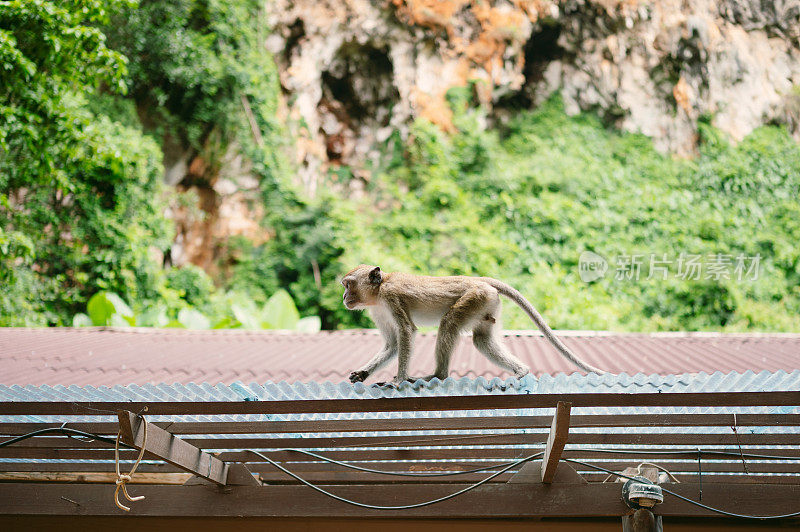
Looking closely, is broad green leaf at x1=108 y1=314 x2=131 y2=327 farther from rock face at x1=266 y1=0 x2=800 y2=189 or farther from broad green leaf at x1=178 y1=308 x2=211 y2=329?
rock face at x1=266 y1=0 x2=800 y2=189

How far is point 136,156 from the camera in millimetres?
12742

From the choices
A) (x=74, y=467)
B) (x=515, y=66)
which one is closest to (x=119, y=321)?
(x=74, y=467)

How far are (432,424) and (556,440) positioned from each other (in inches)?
22.0

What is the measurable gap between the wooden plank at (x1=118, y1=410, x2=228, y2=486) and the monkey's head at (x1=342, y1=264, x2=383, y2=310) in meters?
1.01

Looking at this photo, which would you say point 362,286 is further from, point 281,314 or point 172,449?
point 281,314

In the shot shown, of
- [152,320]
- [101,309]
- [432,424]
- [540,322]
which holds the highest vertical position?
[540,322]

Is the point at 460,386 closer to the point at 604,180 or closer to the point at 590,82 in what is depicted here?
the point at 604,180

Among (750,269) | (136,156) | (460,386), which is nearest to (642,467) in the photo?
(460,386)

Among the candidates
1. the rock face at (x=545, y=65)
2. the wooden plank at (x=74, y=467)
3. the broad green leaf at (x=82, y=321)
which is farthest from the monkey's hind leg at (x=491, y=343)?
the rock face at (x=545, y=65)

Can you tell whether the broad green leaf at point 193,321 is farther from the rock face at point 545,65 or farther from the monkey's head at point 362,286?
the monkey's head at point 362,286

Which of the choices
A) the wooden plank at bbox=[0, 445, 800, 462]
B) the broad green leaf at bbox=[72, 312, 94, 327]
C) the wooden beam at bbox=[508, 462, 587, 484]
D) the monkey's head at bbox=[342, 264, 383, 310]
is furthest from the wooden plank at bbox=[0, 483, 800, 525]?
the broad green leaf at bbox=[72, 312, 94, 327]

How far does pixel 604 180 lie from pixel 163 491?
46.3ft

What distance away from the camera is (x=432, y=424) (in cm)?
300
